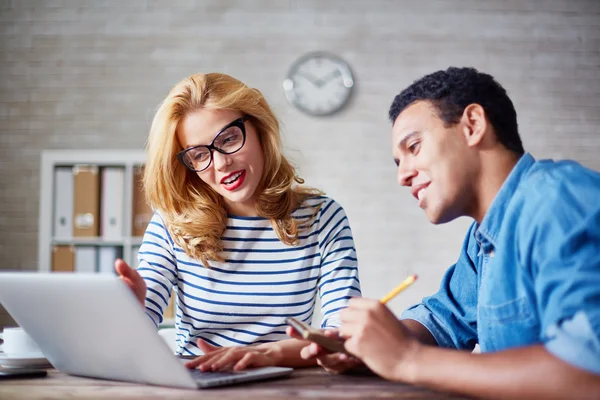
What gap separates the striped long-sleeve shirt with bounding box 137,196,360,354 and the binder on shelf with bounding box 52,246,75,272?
244 cm

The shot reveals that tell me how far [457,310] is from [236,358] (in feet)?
1.55

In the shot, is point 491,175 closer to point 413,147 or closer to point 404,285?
point 413,147

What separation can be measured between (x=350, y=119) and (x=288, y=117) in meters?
0.39

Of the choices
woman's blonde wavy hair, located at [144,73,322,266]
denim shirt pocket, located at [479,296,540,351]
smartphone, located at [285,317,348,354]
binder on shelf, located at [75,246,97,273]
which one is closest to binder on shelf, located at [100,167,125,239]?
binder on shelf, located at [75,246,97,273]

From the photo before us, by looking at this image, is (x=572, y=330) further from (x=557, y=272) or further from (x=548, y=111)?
(x=548, y=111)

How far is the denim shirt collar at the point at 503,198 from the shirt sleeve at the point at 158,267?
814mm

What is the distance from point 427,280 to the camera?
13.7 feet

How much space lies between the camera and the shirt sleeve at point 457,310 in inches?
55.1

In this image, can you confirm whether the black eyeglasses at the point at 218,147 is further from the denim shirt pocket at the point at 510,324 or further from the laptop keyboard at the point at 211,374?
the denim shirt pocket at the point at 510,324

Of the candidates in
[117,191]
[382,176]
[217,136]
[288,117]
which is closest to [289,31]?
[288,117]

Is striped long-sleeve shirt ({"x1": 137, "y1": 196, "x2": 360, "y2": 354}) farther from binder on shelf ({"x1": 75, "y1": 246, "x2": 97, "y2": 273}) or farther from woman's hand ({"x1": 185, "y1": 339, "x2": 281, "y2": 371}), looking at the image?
binder on shelf ({"x1": 75, "y1": 246, "x2": 97, "y2": 273})

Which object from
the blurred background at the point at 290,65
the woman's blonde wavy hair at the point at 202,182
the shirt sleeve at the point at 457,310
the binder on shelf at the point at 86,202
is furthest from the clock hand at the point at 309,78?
the shirt sleeve at the point at 457,310

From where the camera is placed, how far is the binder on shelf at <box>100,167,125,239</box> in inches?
155

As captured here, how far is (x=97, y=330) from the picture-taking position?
1094 mm
